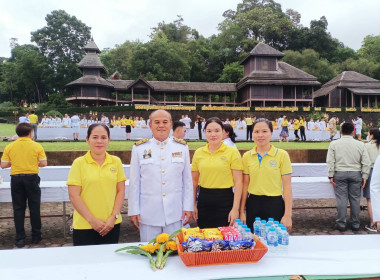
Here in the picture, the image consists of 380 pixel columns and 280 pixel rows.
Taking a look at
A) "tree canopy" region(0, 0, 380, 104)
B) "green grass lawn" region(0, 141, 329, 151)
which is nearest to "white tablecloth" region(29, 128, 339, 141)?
"green grass lawn" region(0, 141, 329, 151)

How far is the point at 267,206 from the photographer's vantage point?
10.2 feet

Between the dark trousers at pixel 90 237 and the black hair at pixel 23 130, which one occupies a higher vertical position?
the black hair at pixel 23 130

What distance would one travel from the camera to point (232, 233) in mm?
2275

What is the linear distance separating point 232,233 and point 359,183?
3.84m

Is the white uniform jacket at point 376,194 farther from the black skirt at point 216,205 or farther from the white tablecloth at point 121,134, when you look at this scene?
the white tablecloth at point 121,134

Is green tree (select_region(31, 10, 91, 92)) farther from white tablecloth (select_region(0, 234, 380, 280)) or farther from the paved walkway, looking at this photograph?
white tablecloth (select_region(0, 234, 380, 280))

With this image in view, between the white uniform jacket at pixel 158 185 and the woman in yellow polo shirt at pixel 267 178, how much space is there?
657 mm

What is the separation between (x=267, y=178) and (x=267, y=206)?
0.28m

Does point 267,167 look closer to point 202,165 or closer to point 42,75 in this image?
point 202,165

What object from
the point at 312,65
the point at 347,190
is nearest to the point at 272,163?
the point at 347,190

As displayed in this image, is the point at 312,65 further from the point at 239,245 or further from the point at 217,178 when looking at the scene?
the point at 239,245

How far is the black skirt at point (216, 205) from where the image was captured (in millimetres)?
3227

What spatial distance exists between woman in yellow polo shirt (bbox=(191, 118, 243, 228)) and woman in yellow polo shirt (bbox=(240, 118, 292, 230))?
5.6 inches

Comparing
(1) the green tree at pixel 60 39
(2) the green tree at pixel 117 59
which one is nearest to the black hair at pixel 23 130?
(1) the green tree at pixel 60 39
